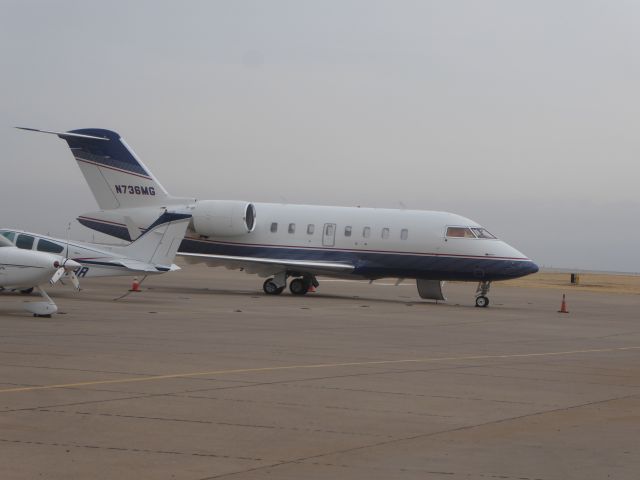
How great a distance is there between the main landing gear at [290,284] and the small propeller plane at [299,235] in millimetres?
35

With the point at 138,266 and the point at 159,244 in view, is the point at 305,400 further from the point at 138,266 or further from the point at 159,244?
the point at 159,244

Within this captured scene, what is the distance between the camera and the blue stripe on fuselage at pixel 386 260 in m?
33.4

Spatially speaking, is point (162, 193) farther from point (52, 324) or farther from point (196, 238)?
point (52, 324)

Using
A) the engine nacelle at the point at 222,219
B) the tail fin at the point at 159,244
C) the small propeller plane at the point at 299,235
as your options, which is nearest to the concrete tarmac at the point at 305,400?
the tail fin at the point at 159,244

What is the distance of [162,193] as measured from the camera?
37.7 meters

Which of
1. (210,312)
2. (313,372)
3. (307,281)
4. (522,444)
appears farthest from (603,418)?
(307,281)

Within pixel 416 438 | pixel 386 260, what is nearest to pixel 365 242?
pixel 386 260

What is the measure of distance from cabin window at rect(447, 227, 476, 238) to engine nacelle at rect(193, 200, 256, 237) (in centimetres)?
734

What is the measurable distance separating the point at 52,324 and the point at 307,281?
1728 cm

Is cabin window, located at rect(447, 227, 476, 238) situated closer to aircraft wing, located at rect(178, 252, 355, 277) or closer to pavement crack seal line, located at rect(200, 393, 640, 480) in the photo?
aircraft wing, located at rect(178, 252, 355, 277)

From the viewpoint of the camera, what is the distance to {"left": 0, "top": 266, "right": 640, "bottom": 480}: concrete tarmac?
8250 mm

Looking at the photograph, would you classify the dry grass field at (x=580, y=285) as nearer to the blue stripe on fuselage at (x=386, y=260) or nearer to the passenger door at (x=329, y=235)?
the blue stripe on fuselage at (x=386, y=260)

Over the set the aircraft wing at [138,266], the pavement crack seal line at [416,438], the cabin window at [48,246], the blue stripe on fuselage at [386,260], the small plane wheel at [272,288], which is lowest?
the small plane wheel at [272,288]

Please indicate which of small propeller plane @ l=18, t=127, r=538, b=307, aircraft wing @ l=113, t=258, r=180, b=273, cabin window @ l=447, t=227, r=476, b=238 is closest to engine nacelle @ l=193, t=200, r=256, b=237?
small propeller plane @ l=18, t=127, r=538, b=307
